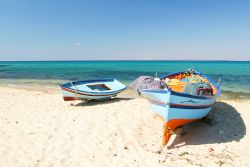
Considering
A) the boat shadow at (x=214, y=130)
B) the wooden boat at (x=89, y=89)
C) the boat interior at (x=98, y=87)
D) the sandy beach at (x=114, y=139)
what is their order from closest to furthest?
the sandy beach at (x=114, y=139) < the boat shadow at (x=214, y=130) < the wooden boat at (x=89, y=89) < the boat interior at (x=98, y=87)

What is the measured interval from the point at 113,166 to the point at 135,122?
3.41 m

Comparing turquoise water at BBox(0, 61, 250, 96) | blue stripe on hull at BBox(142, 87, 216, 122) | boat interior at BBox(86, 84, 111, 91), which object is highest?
blue stripe on hull at BBox(142, 87, 216, 122)

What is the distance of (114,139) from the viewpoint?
22.8 feet

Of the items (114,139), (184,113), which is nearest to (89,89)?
(114,139)

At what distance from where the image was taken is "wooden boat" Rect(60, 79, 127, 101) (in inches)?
465

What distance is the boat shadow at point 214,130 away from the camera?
23.3ft

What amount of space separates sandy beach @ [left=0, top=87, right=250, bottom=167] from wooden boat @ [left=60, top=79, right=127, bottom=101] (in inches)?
69.1

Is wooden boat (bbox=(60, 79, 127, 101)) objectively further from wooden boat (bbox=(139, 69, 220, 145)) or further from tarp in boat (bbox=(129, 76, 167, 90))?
wooden boat (bbox=(139, 69, 220, 145))

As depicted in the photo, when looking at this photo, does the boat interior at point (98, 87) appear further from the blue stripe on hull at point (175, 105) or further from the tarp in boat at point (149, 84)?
the blue stripe on hull at point (175, 105)

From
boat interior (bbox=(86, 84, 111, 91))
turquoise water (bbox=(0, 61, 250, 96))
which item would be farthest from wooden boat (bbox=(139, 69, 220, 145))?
turquoise water (bbox=(0, 61, 250, 96))

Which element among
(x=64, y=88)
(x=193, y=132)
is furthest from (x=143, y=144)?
(x=64, y=88)

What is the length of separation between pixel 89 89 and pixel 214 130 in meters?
7.58

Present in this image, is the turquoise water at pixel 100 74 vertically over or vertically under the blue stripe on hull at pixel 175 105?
under

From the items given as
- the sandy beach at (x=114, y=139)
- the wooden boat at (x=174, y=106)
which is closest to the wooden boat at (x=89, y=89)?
the sandy beach at (x=114, y=139)
